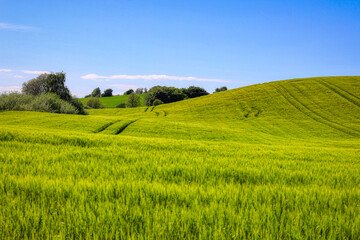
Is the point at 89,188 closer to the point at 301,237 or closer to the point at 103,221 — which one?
the point at 103,221

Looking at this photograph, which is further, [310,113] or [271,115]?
→ [271,115]

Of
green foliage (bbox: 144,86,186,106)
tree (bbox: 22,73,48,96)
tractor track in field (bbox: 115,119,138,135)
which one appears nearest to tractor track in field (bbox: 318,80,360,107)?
A: tractor track in field (bbox: 115,119,138,135)

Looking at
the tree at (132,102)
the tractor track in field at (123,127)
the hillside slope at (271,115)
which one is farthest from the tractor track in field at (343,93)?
the tree at (132,102)

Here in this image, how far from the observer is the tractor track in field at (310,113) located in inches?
1824

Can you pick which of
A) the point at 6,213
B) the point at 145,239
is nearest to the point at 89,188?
the point at 6,213

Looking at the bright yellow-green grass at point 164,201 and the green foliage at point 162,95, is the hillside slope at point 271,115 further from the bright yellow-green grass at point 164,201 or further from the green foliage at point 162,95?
the green foliage at point 162,95

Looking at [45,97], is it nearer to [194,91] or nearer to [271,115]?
[271,115]

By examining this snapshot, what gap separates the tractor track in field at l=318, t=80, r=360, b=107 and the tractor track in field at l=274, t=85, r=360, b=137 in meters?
13.7

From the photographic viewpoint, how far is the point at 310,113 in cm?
5803

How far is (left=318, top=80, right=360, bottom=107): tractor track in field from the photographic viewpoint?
62638 millimetres

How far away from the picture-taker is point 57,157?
628cm

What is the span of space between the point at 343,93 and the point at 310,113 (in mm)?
21249

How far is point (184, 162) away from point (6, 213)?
4326 mm

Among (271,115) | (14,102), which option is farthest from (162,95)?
(14,102)
